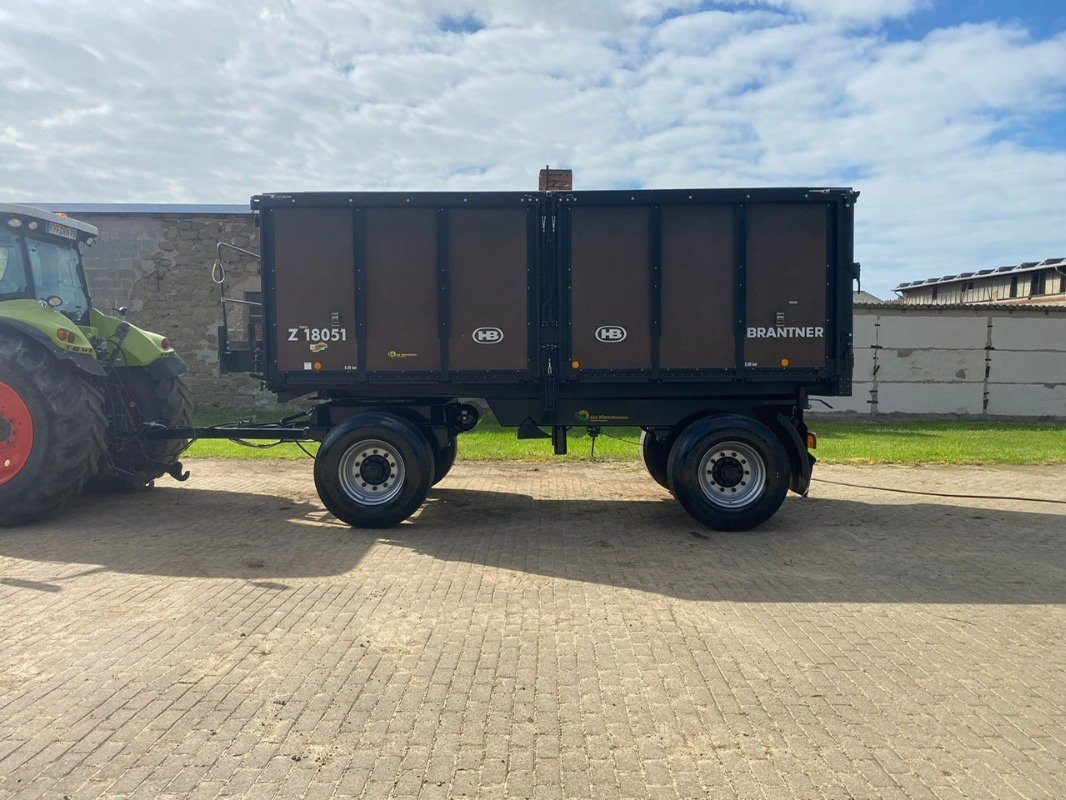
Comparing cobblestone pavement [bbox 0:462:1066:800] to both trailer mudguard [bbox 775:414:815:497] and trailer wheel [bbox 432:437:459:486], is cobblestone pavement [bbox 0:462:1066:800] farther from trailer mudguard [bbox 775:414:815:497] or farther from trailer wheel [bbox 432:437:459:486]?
trailer wheel [bbox 432:437:459:486]

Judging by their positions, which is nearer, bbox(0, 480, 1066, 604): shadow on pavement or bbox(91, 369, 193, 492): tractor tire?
bbox(0, 480, 1066, 604): shadow on pavement

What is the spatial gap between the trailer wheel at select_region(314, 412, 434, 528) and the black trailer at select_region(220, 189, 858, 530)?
1 cm

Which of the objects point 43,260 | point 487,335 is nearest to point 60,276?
point 43,260

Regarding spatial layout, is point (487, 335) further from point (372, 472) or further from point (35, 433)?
point (35, 433)

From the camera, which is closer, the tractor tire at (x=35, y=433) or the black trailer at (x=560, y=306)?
the tractor tire at (x=35, y=433)

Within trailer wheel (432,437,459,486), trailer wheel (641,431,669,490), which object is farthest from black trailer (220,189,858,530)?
trailer wheel (641,431,669,490)

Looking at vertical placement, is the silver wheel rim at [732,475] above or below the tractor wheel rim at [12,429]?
below

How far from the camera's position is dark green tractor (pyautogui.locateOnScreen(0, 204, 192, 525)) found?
6.80 meters

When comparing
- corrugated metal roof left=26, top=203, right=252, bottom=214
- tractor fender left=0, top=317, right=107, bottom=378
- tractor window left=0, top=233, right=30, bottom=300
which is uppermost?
corrugated metal roof left=26, top=203, right=252, bottom=214

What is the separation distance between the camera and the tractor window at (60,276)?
7.62 m

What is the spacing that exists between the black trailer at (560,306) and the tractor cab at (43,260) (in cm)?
247

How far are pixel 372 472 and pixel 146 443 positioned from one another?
3.00 metres

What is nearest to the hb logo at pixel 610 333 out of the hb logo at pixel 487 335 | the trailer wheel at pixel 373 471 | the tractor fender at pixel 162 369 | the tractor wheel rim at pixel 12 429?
the hb logo at pixel 487 335

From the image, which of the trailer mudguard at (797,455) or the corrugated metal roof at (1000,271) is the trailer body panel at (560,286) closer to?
the trailer mudguard at (797,455)
